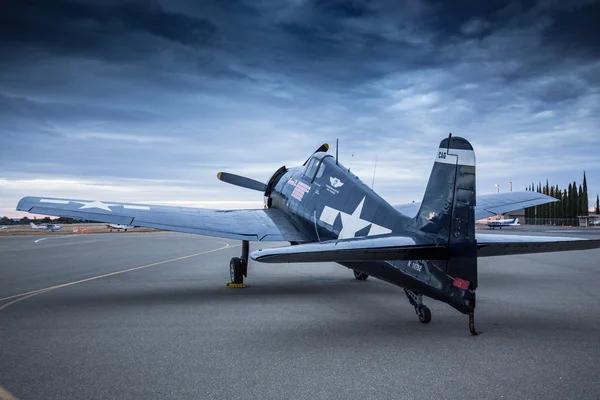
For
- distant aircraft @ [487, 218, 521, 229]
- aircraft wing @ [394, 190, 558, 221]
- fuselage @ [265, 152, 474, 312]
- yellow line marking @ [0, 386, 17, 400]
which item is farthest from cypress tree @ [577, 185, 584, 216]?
yellow line marking @ [0, 386, 17, 400]

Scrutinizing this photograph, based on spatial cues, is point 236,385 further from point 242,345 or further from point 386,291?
point 386,291

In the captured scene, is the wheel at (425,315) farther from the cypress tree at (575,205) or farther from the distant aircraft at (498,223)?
the cypress tree at (575,205)

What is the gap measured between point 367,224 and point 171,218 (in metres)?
5.34

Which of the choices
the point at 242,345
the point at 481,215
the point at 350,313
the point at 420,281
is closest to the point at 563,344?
the point at 420,281

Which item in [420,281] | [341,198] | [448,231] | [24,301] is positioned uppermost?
[341,198]

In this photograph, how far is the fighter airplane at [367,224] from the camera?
20.2 feet

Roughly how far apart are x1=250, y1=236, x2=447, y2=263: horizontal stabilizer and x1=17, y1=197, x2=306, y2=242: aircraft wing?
202 inches

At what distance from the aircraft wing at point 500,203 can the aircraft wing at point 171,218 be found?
442cm

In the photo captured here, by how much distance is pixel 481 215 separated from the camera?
14062 mm

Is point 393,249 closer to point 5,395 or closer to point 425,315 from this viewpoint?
point 425,315

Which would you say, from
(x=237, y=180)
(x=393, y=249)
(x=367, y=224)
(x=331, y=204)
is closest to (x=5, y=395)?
(x=393, y=249)

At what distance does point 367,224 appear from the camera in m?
8.60

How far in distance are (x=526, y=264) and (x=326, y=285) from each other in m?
9.78

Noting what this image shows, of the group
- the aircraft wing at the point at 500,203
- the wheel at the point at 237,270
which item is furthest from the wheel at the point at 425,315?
the aircraft wing at the point at 500,203
